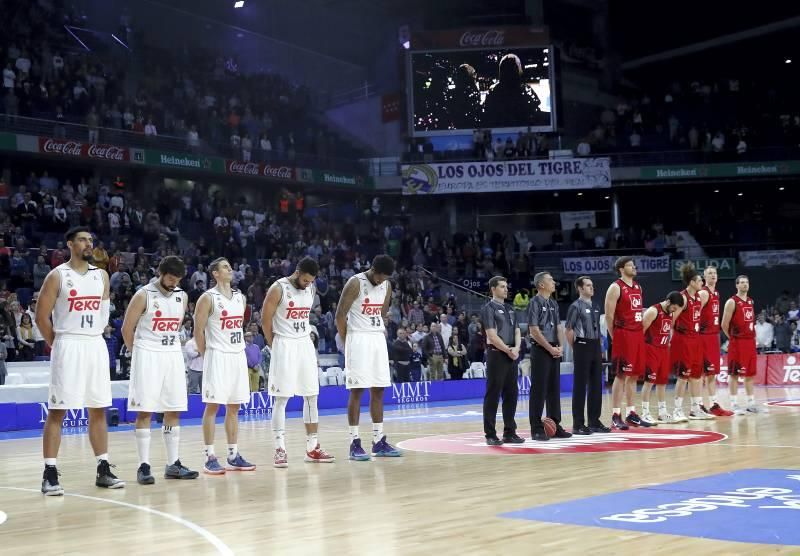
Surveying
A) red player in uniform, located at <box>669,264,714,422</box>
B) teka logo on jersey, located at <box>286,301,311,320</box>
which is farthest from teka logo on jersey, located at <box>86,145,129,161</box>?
teka logo on jersey, located at <box>286,301,311,320</box>

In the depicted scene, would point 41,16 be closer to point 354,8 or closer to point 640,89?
point 354,8

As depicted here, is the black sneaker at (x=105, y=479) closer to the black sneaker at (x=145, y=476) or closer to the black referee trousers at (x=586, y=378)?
the black sneaker at (x=145, y=476)

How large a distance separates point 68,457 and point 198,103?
22.5 meters

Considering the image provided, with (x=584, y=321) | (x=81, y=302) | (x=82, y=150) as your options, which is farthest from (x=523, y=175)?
(x=81, y=302)

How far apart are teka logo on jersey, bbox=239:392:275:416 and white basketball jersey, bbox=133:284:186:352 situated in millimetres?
10672

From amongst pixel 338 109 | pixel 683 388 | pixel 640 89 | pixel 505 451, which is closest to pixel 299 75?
pixel 338 109

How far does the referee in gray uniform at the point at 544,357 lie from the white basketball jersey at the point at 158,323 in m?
4.71

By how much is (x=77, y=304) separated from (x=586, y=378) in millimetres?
6902

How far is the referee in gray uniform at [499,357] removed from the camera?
12.0m

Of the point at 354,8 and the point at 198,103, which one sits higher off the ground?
the point at 354,8

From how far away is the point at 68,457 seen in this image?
12531mm

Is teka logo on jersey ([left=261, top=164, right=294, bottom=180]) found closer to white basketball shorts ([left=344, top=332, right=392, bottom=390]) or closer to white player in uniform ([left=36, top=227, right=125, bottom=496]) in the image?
white basketball shorts ([left=344, top=332, right=392, bottom=390])

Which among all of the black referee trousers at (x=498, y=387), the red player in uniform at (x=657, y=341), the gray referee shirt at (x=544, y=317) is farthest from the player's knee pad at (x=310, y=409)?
the red player in uniform at (x=657, y=341)

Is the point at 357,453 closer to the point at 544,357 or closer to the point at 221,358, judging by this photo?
the point at 221,358
